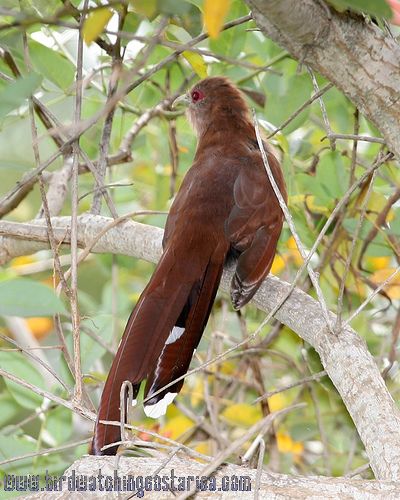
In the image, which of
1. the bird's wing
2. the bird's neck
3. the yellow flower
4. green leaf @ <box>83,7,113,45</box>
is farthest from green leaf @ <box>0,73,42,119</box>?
the yellow flower

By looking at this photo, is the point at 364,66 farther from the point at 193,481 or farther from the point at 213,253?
the point at 213,253

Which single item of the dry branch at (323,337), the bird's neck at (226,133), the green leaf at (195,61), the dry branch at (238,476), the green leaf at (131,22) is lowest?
the dry branch at (238,476)

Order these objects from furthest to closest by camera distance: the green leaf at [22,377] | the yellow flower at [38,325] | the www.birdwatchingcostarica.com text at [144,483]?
1. the yellow flower at [38,325]
2. the green leaf at [22,377]
3. the www.birdwatchingcostarica.com text at [144,483]

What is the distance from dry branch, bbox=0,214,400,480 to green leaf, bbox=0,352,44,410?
440 millimetres

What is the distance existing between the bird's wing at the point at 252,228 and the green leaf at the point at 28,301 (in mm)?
774

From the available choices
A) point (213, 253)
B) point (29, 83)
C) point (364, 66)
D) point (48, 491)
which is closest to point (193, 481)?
point (48, 491)

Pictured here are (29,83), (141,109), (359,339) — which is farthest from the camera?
(141,109)

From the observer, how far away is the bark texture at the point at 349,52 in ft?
5.69

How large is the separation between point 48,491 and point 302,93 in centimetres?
175

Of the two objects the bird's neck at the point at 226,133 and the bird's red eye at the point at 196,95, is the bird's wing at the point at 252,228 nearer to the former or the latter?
the bird's neck at the point at 226,133

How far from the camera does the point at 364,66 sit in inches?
71.8

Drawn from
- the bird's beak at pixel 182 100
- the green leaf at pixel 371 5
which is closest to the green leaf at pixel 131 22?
the bird's beak at pixel 182 100

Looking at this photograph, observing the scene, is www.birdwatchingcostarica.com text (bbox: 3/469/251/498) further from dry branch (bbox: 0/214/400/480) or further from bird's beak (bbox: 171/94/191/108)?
bird's beak (bbox: 171/94/191/108)

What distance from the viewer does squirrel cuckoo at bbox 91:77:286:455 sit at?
245 centimetres
